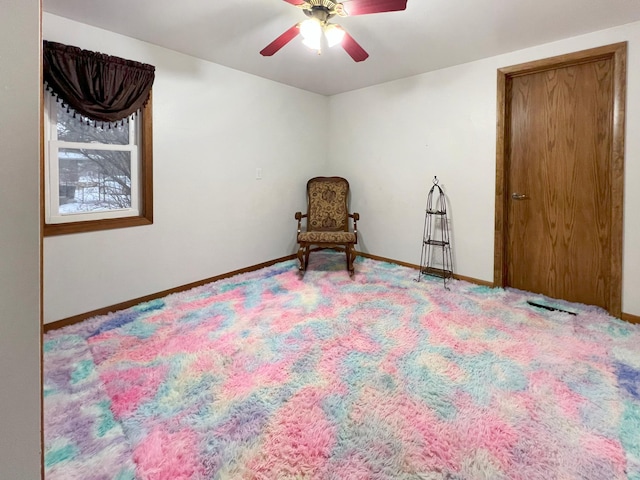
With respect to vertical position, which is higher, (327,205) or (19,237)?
(327,205)

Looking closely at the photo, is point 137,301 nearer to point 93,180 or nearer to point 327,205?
point 93,180

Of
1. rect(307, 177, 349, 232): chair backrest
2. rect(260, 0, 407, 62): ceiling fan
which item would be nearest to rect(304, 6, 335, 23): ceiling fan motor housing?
rect(260, 0, 407, 62): ceiling fan

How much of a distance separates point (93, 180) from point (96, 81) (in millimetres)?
746

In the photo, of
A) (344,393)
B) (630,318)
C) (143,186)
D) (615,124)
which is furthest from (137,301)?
(615,124)

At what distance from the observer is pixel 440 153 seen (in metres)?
3.58

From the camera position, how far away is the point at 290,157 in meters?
4.21

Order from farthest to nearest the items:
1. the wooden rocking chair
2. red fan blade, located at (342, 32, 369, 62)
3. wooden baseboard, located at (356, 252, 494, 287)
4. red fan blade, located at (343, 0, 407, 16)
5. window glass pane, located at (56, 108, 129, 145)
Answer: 1. the wooden rocking chair
2. wooden baseboard, located at (356, 252, 494, 287)
3. window glass pane, located at (56, 108, 129, 145)
4. red fan blade, located at (342, 32, 369, 62)
5. red fan blade, located at (343, 0, 407, 16)

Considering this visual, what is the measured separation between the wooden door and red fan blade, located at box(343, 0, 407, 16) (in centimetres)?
186

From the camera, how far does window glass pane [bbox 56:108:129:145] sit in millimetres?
2471

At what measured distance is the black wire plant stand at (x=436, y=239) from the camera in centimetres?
361

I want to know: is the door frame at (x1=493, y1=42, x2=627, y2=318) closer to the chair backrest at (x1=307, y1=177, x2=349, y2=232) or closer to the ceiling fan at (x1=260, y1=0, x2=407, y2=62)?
the ceiling fan at (x1=260, y1=0, x2=407, y2=62)

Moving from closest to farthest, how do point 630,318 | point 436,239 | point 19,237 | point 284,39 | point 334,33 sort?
1. point 19,237
2. point 334,33
3. point 284,39
4. point 630,318
5. point 436,239

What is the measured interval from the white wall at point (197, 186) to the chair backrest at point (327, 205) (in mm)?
252

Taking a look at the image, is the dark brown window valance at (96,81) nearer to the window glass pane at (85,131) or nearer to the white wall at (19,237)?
the window glass pane at (85,131)
